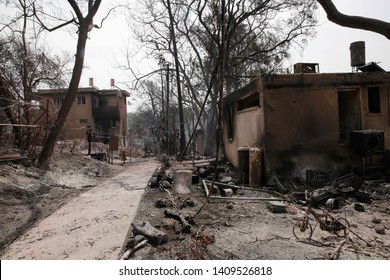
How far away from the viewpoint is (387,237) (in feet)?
15.9

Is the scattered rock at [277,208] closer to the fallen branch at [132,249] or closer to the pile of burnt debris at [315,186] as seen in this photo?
the pile of burnt debris at [315,186]

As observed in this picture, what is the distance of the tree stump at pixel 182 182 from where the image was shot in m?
7.12

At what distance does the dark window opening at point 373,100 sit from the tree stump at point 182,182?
655cm

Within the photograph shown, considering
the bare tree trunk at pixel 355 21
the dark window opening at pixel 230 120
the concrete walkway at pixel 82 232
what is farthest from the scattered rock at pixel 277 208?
the dark window opening at pixel 230 120

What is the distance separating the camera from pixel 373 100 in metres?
9.10

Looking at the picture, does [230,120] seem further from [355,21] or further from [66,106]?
[355,21]

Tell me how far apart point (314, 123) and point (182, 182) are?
177 inches

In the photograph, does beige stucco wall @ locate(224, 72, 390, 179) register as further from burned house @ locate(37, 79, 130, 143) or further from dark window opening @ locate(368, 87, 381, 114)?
burned house @ locate(37, 79, 130, 143)

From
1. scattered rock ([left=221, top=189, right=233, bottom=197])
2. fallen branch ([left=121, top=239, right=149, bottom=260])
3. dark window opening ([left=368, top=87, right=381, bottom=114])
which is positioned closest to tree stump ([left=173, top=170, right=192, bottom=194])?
scattered rock ([left=221, top=189, right=233, bottom=197])

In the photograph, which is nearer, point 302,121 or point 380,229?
point 380,229

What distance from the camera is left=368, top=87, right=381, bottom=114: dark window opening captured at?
355 inches

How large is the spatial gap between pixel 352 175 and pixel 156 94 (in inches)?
1045

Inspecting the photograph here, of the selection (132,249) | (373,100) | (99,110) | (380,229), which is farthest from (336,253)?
(99,110)

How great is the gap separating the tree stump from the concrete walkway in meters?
1.34
